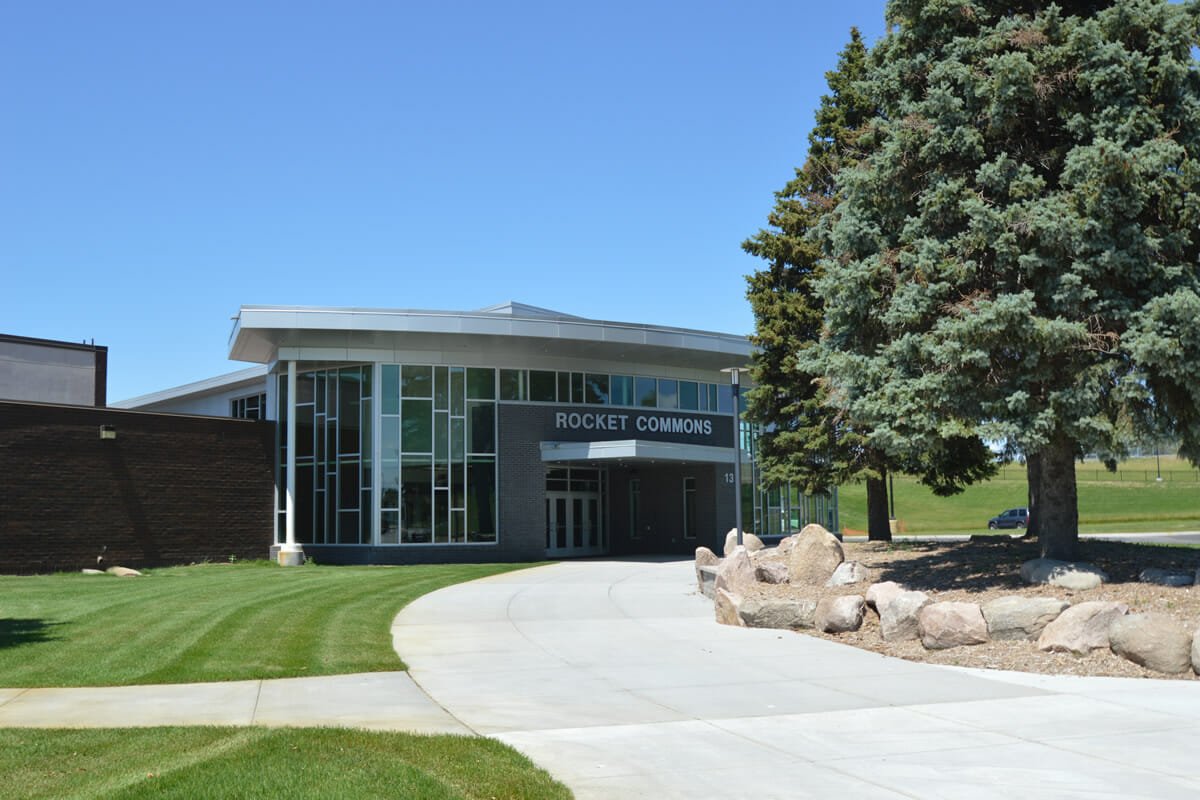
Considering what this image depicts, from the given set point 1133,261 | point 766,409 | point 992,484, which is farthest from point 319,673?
point 992,484

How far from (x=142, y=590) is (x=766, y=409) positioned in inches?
597

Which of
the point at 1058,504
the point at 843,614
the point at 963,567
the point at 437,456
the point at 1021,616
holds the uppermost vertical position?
the point at 437,456

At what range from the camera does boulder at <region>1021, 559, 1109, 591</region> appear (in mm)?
13984

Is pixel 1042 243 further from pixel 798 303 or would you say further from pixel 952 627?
pixel 798 303

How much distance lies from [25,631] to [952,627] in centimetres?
1245

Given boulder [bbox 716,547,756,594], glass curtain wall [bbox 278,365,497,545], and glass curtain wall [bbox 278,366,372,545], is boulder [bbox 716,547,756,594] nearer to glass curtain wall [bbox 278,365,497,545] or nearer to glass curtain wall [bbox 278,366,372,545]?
glass curtain wall [bbox 278,365,497,545]

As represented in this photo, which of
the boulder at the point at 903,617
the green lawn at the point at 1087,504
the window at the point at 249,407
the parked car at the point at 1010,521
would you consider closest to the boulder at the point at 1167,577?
the boulder at the point at 903,617

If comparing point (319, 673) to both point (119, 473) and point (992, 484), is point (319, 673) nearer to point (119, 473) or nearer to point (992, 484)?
point (119, 473)

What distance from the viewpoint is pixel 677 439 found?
36.9 metres

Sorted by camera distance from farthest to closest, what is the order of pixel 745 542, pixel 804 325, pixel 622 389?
pixel 622 389 → pixel 804 325 → pixel 745 542

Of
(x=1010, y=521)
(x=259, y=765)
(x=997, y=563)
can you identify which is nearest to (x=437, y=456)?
(x=997, y=563)

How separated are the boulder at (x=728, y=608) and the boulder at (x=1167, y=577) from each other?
17.9ft

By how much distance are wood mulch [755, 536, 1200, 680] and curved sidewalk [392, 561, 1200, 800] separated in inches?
19.0

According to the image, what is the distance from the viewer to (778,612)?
1525cm
